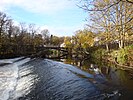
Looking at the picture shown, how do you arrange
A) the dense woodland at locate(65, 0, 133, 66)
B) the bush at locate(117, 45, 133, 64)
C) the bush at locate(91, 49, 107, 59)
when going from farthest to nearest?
the bush at locate(91, 49, 107, 59), the bush at locate(117, 45, 133, 64), the dense woodland at locate(65, 0, 133, 66)

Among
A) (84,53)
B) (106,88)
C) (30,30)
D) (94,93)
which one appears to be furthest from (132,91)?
(30,30)

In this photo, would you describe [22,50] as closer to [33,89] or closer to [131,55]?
[131,55]

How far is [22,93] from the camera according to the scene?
35.5ft

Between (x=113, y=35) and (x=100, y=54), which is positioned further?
(x=100, y=54)

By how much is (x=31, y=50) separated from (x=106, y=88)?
36.7m

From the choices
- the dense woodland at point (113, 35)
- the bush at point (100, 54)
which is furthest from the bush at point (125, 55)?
the bush at point (100, 54)

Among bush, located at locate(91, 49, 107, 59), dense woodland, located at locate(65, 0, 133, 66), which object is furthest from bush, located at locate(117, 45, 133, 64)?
bush, located at locate(91, 49, 107, 59)

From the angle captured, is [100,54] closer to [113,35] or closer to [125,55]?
[125,55]

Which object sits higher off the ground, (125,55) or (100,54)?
(125,55)

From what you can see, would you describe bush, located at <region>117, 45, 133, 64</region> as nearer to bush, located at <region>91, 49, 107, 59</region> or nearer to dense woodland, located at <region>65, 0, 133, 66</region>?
dense woodland, located at <region>65, 0, 133, 66</region>

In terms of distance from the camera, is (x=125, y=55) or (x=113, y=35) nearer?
(x=113, y=35)

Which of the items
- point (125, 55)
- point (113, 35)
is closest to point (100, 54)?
point (125, 55)

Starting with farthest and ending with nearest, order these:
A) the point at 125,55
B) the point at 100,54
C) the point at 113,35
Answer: the point at 100,54, the point at 125,55, the point at 113,35

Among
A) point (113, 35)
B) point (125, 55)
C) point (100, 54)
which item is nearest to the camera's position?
point (113, 35)
